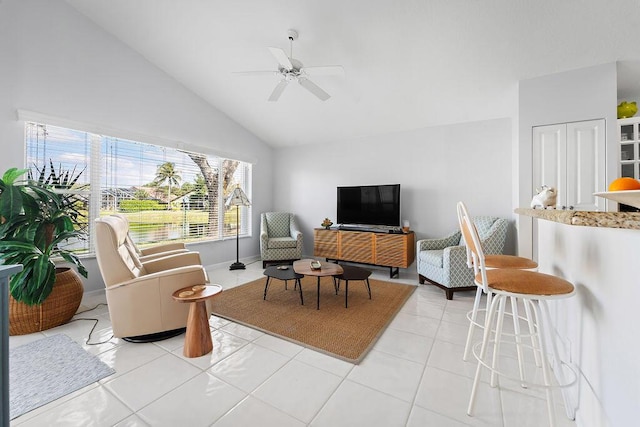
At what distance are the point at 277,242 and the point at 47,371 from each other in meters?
3.15

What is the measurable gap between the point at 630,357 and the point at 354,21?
2.96 m

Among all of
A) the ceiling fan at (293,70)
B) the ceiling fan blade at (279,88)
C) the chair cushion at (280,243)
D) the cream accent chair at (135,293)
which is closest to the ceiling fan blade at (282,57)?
the ceiling fan at (293,70)

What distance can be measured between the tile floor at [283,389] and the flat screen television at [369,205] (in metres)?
2.28

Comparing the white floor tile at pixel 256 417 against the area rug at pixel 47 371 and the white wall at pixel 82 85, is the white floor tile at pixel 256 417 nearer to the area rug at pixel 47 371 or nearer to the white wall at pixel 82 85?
the area rug at pixel 47 371

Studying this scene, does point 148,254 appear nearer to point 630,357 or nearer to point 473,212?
point 630,357

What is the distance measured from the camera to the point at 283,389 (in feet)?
5.24

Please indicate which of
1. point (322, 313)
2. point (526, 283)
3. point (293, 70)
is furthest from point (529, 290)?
point (293, 70)

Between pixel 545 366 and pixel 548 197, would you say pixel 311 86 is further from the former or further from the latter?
pixel 545 366

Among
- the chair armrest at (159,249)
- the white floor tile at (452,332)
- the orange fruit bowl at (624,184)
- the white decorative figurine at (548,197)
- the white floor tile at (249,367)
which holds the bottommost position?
the white floor tile at (249,367)

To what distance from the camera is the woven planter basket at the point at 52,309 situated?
2.21 m

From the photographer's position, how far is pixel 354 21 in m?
2.54

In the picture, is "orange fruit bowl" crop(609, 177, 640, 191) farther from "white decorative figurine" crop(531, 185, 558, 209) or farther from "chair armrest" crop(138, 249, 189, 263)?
"chair armrest" crop(138, 249, 189, 263)

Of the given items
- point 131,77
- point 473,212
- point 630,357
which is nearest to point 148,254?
point 131,77

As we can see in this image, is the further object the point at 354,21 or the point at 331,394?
the point at 354,21
